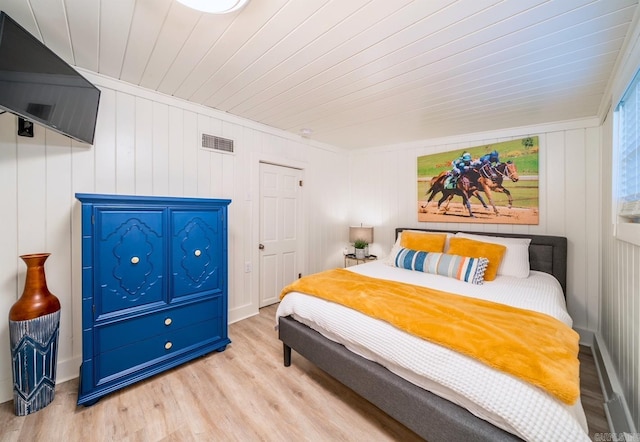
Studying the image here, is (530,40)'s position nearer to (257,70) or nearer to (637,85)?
(637,85)

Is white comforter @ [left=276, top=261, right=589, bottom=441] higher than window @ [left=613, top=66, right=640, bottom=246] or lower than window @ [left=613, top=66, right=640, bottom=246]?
lower

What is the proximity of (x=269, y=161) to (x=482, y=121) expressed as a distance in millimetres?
2576

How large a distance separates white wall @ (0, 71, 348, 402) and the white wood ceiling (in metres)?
0.29

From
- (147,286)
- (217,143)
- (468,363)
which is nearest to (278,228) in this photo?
(217,143)

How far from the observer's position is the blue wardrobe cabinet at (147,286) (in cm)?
170

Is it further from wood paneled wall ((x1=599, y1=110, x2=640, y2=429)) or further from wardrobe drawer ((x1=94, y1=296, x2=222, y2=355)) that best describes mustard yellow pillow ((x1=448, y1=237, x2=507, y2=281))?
wardrobe drawer ((x1=94, y1=296, x2=222, y2=355))

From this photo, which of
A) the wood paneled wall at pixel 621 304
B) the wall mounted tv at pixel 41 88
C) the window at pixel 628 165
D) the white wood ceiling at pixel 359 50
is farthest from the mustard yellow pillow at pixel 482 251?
the wall mounted tv at pixel 41 88

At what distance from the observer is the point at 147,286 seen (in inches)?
76.0

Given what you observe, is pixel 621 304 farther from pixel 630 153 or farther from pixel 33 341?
pixel 33 341

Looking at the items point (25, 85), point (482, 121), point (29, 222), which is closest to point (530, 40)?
point (482, 121)

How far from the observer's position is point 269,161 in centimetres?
323

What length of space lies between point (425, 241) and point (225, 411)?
2560 mm

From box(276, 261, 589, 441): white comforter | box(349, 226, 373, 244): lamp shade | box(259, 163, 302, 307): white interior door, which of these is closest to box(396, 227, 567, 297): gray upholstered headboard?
box(276, 261, 589, 441): white comforter

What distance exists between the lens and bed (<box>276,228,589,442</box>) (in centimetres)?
99
